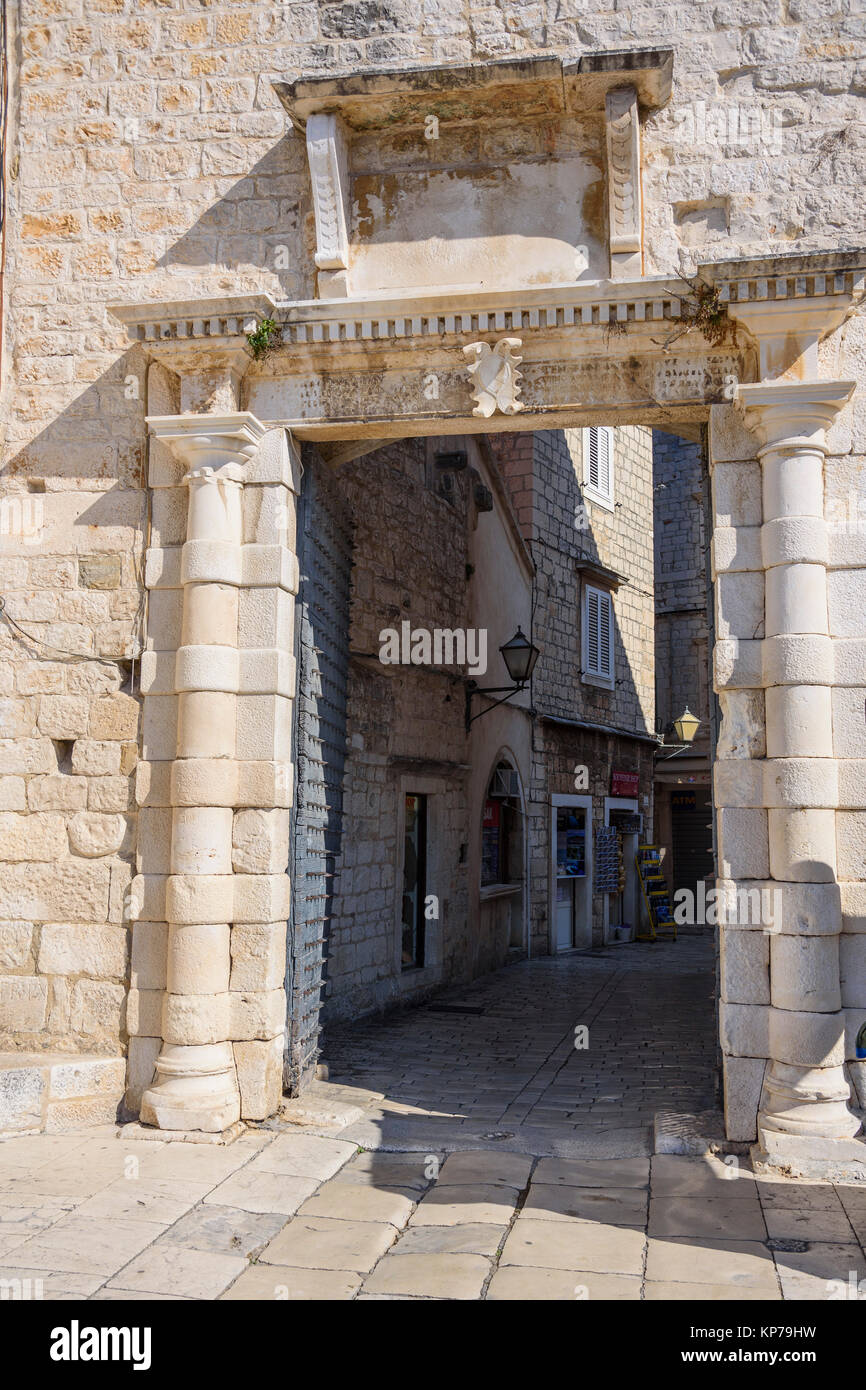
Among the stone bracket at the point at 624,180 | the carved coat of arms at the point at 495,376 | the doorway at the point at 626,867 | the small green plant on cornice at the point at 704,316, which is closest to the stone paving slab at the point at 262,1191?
the carved coat of arms at the point at 495,376

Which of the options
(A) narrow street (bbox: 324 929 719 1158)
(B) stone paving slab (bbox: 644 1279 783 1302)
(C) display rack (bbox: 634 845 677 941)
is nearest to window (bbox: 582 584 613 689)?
(C) display rack (bbox: 634 845 677 941)

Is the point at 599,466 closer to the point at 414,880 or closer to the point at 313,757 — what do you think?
the point at 414,880

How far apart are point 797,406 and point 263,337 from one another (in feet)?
8.56

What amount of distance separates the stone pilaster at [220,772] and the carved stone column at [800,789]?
2332mm

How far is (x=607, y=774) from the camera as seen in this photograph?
16734 millimetres

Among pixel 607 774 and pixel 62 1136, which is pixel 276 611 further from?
pixel 607 774

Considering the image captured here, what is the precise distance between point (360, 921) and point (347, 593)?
266 centimetres

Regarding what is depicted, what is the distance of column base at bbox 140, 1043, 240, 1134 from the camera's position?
16.8 feet

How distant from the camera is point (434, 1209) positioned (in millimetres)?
4344

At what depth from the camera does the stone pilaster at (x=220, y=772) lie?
208 inches

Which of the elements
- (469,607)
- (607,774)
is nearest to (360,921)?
(469,607)

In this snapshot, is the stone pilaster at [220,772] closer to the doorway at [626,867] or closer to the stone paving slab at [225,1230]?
the stone paving slab at [225,1230]

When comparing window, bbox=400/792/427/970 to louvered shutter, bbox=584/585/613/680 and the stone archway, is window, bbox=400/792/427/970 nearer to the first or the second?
the stone archway

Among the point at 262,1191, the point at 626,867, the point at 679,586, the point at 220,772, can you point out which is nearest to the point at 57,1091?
the point at 262,1191
